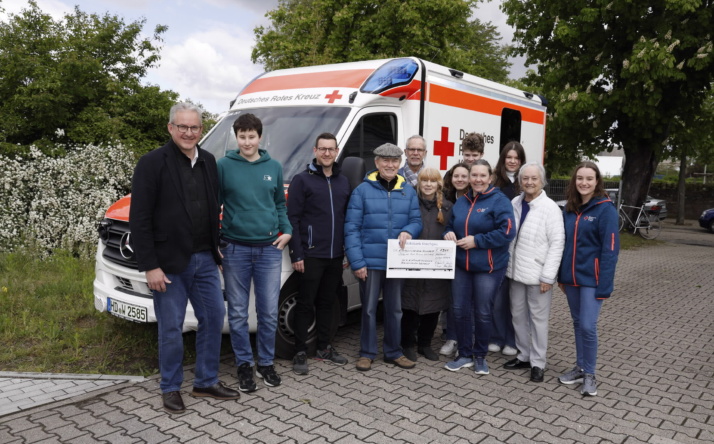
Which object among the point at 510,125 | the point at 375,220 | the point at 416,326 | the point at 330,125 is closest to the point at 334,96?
the point at 330,125

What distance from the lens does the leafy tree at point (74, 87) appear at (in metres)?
11.7

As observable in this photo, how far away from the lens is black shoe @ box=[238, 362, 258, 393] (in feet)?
14.2

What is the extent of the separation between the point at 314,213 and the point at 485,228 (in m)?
1.41

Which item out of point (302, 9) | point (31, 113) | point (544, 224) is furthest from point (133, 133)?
point (302, 9)

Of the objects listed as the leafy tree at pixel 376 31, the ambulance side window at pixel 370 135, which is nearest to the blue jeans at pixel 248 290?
the ambulance side window at pixel 370 135

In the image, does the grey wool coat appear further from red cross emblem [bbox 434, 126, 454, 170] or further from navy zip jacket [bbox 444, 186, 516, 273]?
red cross emblem [bbox 434, 126, 454, 170]

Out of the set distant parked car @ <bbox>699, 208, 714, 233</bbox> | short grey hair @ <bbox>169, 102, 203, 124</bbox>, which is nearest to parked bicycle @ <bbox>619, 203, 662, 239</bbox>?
distant parked car @ <bbox>699, 208, 714, 233</bbox>

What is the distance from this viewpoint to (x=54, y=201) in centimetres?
816

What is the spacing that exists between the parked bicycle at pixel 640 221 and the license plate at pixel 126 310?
15.1 m

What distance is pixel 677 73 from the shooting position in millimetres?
12875

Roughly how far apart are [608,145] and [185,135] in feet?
49.8

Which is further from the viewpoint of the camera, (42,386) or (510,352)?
(510,352)

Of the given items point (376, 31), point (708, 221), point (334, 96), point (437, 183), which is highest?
point (376, 31)

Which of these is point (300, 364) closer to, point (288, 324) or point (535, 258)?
point (288, 324)
